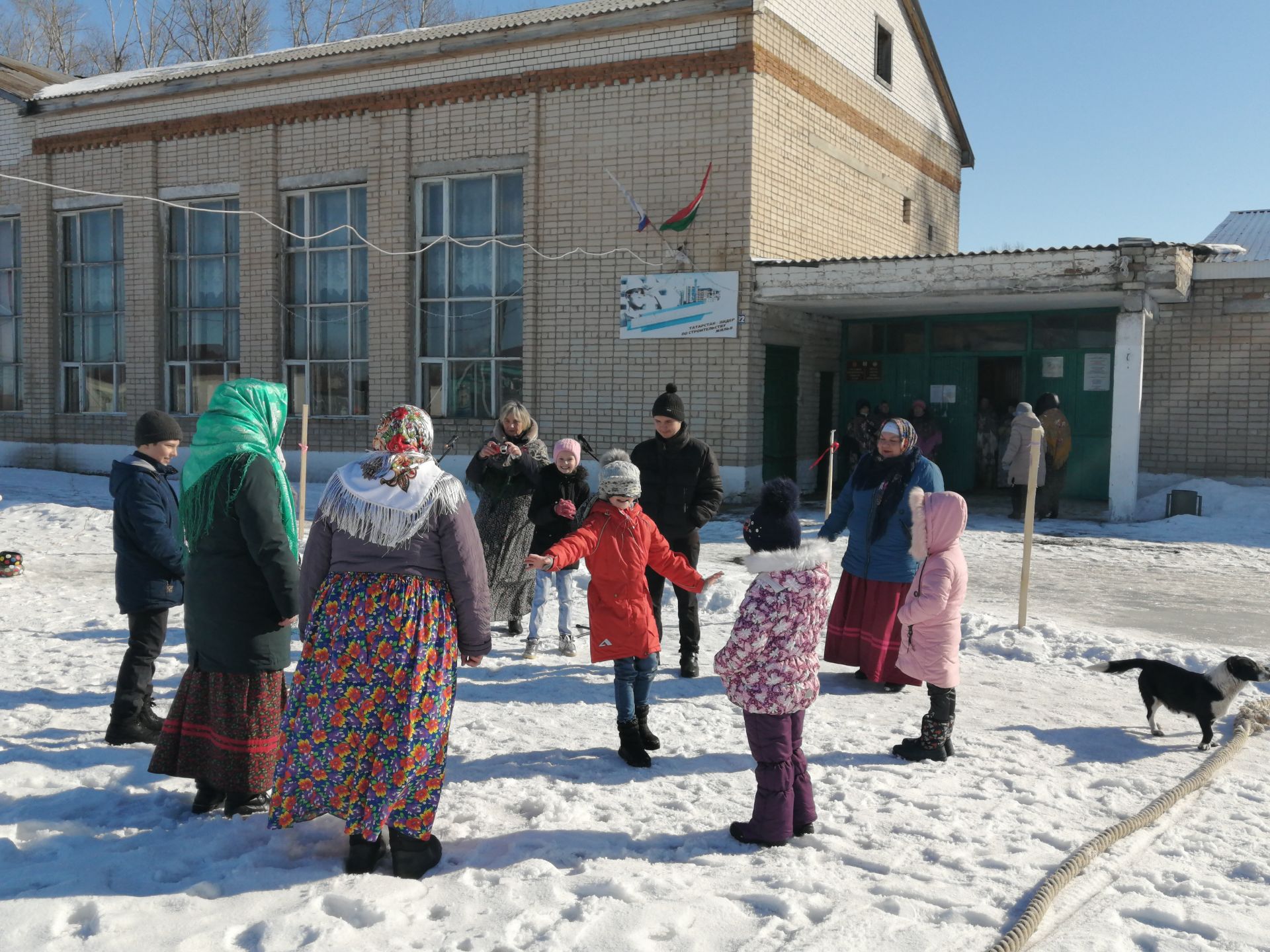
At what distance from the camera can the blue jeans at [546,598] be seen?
6445mm

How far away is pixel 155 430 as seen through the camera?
4.70 m

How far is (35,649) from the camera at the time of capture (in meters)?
6.53

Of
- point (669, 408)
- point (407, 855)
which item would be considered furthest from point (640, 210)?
point (407, 855)

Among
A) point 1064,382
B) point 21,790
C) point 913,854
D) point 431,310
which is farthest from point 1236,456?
point 21,790

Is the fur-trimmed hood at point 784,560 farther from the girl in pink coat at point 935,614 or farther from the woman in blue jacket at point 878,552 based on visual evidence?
the woman in blue jacket at point 878,552

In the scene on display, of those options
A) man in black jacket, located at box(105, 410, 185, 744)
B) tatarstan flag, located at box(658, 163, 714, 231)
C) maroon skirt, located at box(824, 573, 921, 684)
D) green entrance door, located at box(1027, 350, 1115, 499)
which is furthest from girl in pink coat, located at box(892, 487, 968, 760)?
green entrance door, located at box(1027, 350, 1115, 499)

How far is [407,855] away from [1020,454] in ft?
34.2

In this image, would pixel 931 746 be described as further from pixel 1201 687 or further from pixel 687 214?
pixel 687 214

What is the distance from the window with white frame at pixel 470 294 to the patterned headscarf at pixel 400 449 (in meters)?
11.1

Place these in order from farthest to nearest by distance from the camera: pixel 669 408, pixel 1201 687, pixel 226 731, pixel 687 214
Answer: pixel 687 214 → pixel 669 408 → pixel 1201 687 → pixel 226 731

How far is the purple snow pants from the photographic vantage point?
3779 millimetres

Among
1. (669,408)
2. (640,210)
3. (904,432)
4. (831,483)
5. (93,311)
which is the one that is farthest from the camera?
(93,311)

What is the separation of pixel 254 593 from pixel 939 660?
3.03 meters

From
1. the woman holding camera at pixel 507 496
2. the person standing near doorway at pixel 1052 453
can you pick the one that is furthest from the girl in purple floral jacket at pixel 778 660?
the person standing near doorway at pixel 1052 453
